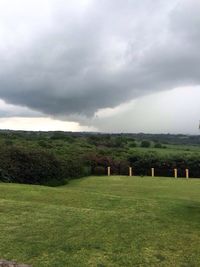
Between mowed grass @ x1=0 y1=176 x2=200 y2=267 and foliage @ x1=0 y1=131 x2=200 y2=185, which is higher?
foliage @ x1=0 y1=131 x2=200 y2=185

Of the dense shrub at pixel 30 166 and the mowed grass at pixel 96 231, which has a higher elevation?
the dense shrub at pixel 30 166

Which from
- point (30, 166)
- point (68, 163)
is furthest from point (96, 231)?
point (68, 163)

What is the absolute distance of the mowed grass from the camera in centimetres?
885

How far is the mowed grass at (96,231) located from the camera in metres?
8.85

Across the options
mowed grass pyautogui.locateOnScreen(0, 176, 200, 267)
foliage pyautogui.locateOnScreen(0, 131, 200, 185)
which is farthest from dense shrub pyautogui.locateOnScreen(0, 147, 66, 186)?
mowed grass pyautogui.locateOnScreen(0, 176, 200, 267)

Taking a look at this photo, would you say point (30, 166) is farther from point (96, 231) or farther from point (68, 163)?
point (96, 231)

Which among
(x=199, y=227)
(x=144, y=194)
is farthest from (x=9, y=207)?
(x=144, y=194)

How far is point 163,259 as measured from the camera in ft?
29.3

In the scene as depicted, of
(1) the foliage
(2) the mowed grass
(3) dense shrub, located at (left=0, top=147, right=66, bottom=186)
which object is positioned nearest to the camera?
(2) the mowed grass

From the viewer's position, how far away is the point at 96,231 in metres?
10.9

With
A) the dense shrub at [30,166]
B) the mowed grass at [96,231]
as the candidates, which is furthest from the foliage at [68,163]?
the mowed grass at [96,231]

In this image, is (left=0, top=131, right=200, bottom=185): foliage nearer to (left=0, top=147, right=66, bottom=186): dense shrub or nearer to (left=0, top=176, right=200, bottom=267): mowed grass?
(left=0, top=147, right=66, bottom=186): dense shrub

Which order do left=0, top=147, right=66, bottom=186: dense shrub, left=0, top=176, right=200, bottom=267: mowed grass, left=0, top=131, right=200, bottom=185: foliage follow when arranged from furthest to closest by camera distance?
1. left=0, top=131, right=200, bottom=185: foliage
2. left=0, top=147, right=66, bottom=186: dense shrub
3. left=0, top=176, right=200, bottom=267: mowed grass

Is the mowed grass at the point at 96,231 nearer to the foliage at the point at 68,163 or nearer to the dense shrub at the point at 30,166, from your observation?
the dense shrub at the point at 30,166
